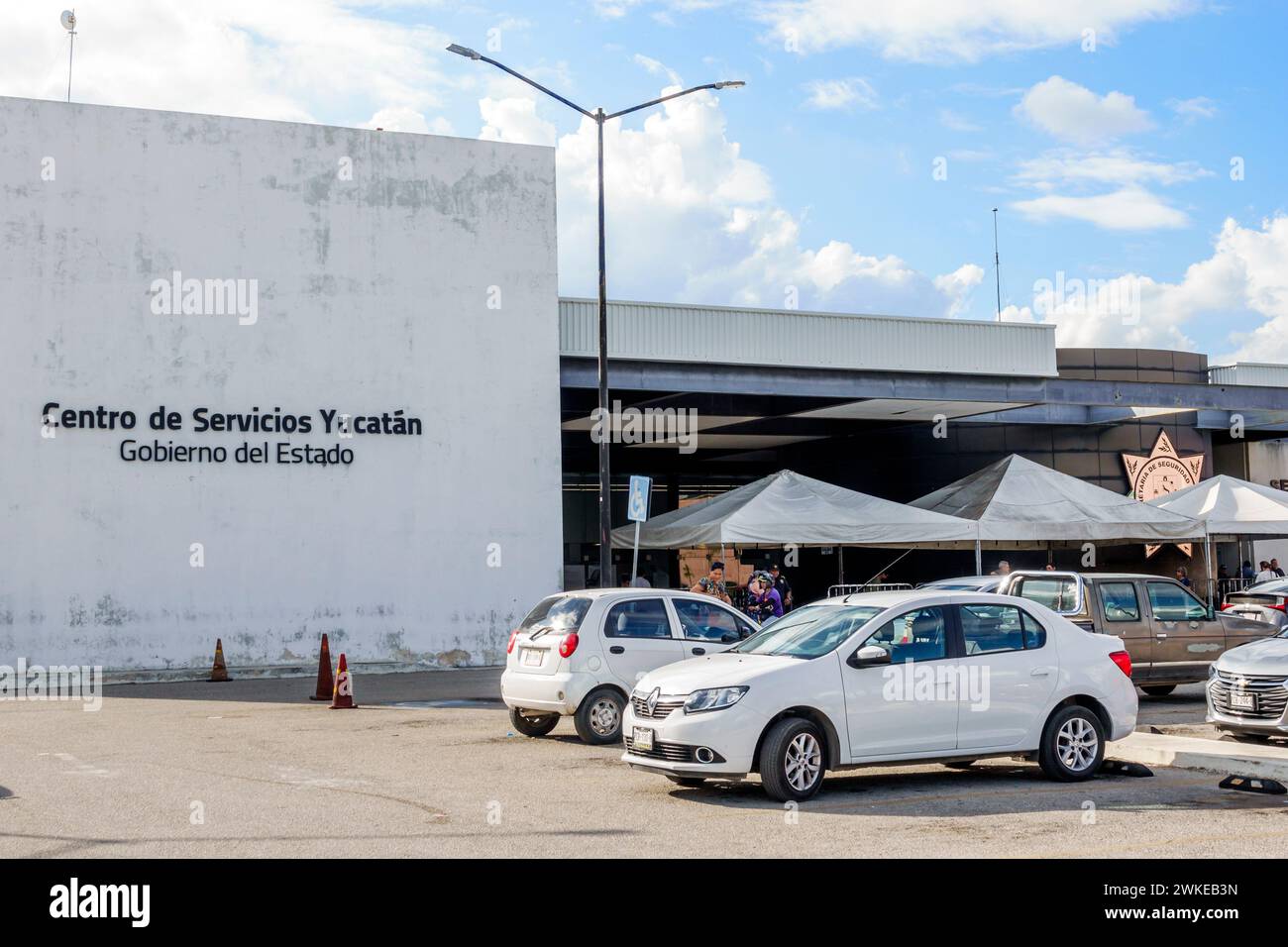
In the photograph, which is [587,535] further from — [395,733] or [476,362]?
[395,733]

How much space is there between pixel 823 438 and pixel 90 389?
2409cm

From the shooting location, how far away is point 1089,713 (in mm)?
11945

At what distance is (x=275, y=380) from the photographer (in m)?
25.4

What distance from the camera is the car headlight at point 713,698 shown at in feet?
34.9

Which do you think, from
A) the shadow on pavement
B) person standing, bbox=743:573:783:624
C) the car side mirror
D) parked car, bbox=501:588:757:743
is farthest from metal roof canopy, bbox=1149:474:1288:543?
the car side mirror

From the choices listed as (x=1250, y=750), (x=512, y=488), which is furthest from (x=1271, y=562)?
(x=1250, y=750)

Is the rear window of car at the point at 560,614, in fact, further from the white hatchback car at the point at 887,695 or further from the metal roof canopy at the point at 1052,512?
the metal roof canopy at the point at 1052,512

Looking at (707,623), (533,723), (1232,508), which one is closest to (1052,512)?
(1232,508)

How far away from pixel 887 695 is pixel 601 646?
4202 millimetres

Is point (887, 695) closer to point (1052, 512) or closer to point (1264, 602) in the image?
point (1264, 602)

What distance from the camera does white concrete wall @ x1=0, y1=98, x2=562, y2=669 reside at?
24062 mm

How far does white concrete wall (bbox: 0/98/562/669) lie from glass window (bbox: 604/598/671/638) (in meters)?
11.7

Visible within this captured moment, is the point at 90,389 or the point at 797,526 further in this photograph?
the point at 797,526

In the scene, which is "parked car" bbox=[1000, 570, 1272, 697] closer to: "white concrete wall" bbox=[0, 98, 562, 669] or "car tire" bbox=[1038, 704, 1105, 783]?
"car tire" bbox=[1038, 704, 1105, 783]
